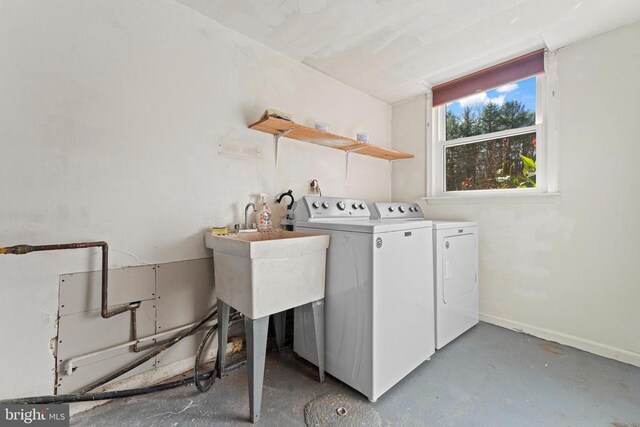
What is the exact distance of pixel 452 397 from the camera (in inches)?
57.3

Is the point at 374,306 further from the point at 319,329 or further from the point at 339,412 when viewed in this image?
the point at 339,412

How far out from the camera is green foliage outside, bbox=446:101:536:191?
2270mm

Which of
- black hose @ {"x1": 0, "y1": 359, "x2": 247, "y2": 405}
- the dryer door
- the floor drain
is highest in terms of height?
the dryer door

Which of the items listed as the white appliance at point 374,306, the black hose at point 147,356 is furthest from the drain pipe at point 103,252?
the white appliance at point 374,306

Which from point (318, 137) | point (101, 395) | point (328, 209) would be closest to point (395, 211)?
point (328, 209)

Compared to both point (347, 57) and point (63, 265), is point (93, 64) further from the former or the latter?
point (347, 57)

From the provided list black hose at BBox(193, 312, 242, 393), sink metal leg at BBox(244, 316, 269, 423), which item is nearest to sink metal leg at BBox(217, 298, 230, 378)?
black hose at BBox(193, 312, 242, 393)

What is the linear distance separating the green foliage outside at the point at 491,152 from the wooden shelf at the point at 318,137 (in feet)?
1.67

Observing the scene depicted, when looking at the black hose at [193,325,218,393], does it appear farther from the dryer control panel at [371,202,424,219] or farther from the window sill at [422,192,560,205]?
the window sill at [422,192,560,205]

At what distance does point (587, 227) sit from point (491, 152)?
0.94m

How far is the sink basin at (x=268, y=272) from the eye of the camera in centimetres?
126

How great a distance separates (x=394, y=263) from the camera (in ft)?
4.95

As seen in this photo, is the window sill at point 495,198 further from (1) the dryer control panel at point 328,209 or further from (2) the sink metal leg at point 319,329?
(2) the sink metal leg at point 319,329

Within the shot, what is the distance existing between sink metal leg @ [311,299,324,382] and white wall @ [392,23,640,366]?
1752mm
